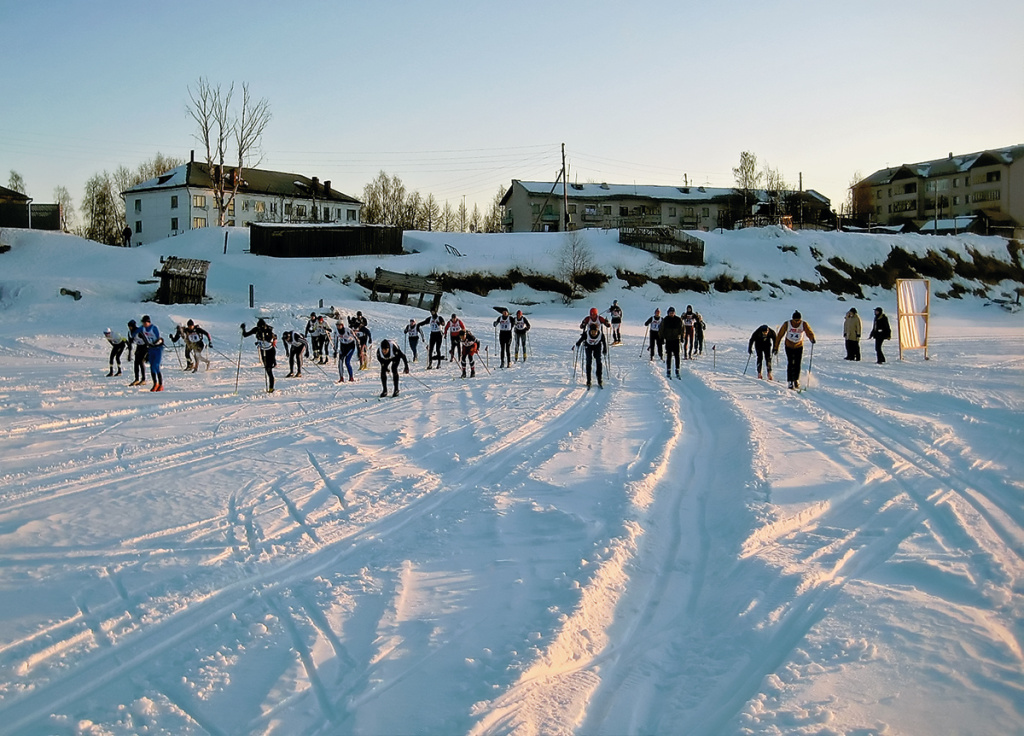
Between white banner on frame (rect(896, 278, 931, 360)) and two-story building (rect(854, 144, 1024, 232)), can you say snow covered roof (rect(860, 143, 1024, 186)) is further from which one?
white banner on frame (rect(896, 278, 931, 360))

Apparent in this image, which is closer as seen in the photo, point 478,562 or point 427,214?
point 478,562

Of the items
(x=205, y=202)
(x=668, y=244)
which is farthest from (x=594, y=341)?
(x=205, y=202)

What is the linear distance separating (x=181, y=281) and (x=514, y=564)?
30.8m

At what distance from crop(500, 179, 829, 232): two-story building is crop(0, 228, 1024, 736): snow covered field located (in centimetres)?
5731

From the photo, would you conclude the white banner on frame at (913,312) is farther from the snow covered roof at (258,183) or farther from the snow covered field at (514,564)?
the snow covered roof at (258,183)

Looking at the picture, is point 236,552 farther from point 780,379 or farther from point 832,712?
point 780,379

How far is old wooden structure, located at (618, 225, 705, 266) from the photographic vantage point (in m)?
51.3

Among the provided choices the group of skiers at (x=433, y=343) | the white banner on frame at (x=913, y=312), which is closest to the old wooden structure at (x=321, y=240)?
the group of skiers at (x=433, y=343)

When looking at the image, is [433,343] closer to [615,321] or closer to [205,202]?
[615,321]

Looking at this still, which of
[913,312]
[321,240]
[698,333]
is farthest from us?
[321,240]

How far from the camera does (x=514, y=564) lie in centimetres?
647

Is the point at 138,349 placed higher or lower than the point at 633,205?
lower

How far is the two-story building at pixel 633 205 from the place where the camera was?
71.1 m

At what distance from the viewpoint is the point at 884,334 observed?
2186 cm
